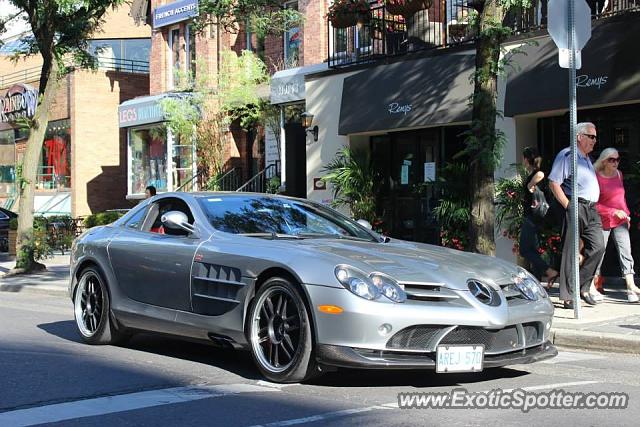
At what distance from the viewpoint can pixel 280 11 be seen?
19781 mm

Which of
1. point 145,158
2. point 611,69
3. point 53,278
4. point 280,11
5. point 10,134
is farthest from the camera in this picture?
point 10,134

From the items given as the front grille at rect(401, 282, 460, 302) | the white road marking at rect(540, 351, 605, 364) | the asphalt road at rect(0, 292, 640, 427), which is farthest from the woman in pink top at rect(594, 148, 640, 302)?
the front grille at rect(401, 282, 460, 302)

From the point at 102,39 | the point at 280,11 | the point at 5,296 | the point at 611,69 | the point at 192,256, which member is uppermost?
the point at 102,39

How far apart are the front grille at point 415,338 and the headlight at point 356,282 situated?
0.31m

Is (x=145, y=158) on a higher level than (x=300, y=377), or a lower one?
higher

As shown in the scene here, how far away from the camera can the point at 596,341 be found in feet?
26.4

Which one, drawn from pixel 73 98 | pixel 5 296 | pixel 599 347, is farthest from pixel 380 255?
pixel 73 98

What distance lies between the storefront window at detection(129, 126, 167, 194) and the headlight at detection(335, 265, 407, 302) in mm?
22102

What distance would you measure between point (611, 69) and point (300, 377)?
26.1 feet

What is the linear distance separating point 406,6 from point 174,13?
1279cm

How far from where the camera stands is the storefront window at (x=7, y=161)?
1490 inches

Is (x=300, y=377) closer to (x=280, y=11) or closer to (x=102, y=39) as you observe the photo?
(x=280, y=11)

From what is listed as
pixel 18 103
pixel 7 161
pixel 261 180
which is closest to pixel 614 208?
pixel 261 180

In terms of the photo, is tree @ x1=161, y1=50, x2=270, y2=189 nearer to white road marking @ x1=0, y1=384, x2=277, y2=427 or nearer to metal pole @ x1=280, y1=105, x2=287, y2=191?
metal pole @ x1=280, y1=105, x2=287, y2=191
